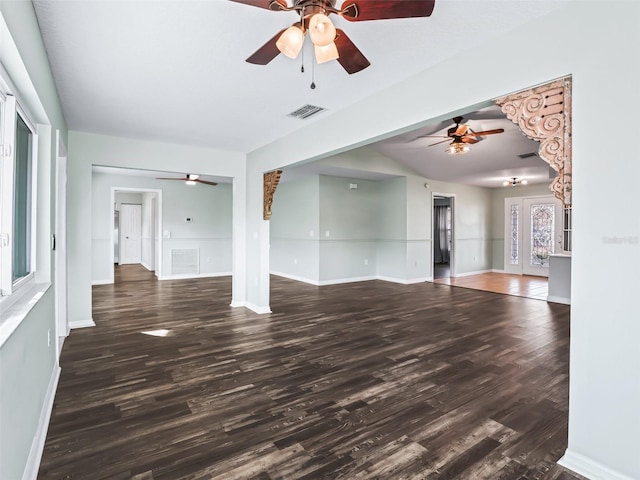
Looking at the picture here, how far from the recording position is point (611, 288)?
5.63ft

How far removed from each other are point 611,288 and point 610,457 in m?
0.83

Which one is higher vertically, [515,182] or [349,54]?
[515,182]

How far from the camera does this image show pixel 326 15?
5.80 feet

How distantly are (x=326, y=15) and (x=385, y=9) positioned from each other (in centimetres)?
31

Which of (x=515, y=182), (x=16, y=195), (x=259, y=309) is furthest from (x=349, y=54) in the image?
(x=515, y=182)

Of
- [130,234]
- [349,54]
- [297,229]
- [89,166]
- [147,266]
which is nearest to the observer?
[349,54]

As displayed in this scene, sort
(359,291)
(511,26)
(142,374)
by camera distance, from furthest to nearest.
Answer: (359,291) → (142,374) → (511,26)


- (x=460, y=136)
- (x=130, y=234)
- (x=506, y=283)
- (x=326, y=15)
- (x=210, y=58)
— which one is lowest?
(x=506, y=283)

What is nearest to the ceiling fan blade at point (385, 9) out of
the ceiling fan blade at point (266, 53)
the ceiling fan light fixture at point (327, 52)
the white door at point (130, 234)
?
the ceiling fan light fixture at point (327, 52)

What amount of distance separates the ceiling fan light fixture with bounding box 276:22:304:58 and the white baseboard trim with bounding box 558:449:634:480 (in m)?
2.58

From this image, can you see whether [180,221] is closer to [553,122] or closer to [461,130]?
[461,130]

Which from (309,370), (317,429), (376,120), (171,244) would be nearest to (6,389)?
(317,429)

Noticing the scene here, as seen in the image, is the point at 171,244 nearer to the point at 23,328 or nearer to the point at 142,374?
the point at 142,374

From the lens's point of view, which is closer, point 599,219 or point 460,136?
point 599,219
